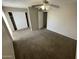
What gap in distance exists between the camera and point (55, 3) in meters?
1.14

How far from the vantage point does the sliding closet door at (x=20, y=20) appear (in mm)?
1126

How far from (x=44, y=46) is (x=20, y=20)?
1.30ft

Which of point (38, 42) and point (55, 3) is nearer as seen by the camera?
point (55, 3)

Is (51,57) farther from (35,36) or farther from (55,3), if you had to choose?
(55,3)

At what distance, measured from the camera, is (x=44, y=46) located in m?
1.26

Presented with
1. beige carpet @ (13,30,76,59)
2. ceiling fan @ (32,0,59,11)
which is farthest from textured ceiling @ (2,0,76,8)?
beige carpet @ (13,30,76,59)

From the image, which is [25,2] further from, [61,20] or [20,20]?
[61,20]

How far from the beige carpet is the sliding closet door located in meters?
0.15

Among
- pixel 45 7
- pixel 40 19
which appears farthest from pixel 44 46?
pixel 45 7

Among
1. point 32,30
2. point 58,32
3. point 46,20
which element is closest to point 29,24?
point 32,30

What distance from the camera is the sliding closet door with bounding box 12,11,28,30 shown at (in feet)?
3.69

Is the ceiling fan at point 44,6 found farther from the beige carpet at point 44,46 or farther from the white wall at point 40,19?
→ the beige carpet at point 44,46

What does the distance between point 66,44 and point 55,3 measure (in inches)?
18.8

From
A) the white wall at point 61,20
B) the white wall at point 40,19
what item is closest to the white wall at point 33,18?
the white wall at point 40,19
